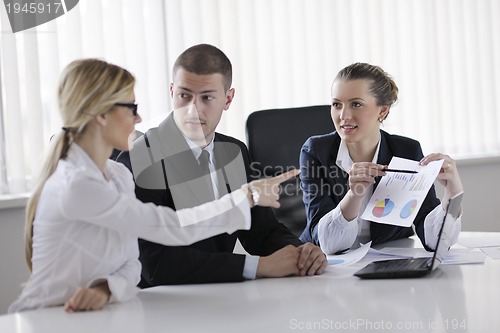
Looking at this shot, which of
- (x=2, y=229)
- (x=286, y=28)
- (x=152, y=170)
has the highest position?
(x=286, y=28)

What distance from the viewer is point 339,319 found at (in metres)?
1.51

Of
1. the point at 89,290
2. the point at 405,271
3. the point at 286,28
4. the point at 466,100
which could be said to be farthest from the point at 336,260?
the point at 466,100

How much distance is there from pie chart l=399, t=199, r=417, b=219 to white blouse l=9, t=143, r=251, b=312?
55cm

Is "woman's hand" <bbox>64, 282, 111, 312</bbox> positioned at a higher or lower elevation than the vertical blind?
lower

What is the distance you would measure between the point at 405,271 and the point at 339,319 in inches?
17.7

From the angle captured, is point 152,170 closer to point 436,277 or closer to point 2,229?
point 436,277

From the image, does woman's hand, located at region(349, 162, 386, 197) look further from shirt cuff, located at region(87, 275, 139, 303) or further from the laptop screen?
shirt cuff, located at region(87, 275, 139, 303)

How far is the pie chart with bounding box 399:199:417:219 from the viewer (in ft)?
6.56

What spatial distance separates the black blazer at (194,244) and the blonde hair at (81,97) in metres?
0.43

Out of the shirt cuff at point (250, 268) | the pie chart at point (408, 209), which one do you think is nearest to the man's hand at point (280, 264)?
the shirt cuff at point (250, 268)

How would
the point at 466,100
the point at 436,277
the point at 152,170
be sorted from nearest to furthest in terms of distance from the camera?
the point at 436,277 < the point at 152,170 < the point at 466,100

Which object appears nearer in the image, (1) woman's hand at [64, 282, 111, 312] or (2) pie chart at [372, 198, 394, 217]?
(1) woman's hand at [64, 282, 111, 312]

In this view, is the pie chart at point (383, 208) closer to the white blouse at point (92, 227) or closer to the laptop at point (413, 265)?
the laptop at point (413, 265)

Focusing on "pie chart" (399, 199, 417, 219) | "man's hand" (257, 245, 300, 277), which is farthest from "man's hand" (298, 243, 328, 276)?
"pie chart" (399, 199, 417, 219)
